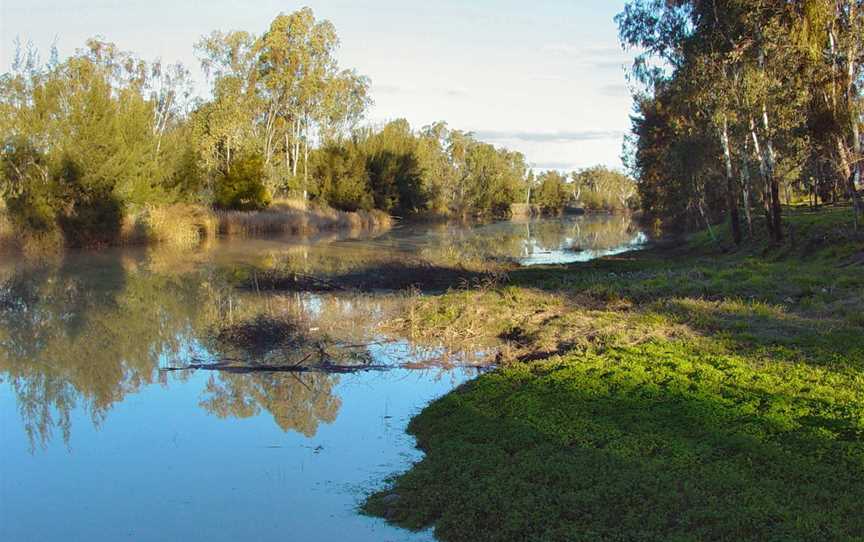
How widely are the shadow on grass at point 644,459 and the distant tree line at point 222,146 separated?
85.7 feet

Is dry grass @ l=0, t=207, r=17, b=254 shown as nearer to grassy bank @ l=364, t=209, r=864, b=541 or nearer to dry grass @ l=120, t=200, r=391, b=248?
dry grass @ l=120, t=200, r=391, b=248

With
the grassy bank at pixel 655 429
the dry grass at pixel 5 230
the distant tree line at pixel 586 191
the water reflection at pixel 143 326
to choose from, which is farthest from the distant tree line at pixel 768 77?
the distant tree line at pixel 586 191

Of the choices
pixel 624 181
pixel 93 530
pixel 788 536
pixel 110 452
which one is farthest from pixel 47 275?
pixel 624 181

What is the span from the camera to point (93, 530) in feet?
19.3

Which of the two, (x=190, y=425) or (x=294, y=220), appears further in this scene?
(x=294, y=220)

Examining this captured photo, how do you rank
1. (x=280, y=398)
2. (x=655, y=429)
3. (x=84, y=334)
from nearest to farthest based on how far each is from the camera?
(x=655, y=429) < (x=280, y=398) < (x=84, y=334)

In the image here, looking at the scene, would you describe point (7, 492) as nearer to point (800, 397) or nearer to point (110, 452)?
point (110, 452)

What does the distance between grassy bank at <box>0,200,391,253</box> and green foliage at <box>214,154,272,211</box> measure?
944mm

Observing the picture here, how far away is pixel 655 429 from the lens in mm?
6570

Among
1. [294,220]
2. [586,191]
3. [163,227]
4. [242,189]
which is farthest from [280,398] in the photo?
[586,191]

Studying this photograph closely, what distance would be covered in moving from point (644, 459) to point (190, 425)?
5117mm

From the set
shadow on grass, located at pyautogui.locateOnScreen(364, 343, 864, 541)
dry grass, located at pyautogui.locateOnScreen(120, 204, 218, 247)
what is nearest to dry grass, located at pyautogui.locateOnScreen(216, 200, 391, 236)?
dry grass, located at pyautogui.locateOnScreen(120, 204, 218, 247)

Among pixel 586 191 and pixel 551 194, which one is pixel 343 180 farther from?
pixel 586 191

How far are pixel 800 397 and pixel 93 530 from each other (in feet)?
20.6
